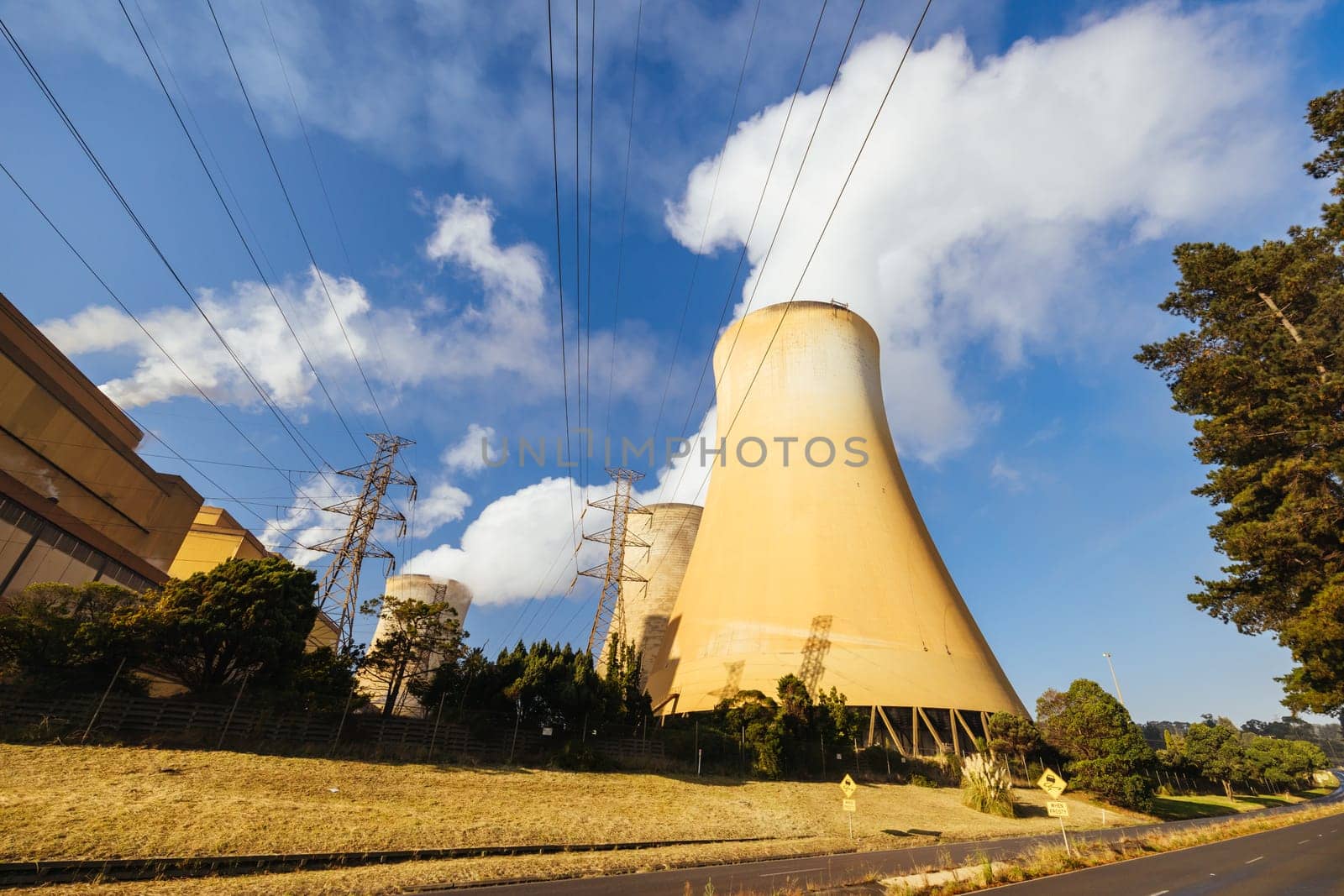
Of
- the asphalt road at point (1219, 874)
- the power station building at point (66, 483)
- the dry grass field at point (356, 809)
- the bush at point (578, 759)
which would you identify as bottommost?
the asphalt road at point (1219, 874)

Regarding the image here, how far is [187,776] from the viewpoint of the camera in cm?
1026

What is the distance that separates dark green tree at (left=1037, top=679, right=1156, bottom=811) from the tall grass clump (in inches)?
206

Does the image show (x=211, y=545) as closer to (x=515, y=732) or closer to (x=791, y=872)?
(x=515, y=732)

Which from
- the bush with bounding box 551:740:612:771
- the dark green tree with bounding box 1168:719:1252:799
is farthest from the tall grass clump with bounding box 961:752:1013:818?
the dark green tree with bounding box 1168:719:1252:799

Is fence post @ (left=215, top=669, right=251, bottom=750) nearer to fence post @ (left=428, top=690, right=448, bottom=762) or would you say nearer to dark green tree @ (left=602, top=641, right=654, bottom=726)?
fence post @ (left=428, top=690, right=448, bottom=762)

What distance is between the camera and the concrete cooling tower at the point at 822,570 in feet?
73.5

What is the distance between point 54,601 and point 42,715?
4606mm

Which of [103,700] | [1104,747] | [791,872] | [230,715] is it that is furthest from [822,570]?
[103,700]

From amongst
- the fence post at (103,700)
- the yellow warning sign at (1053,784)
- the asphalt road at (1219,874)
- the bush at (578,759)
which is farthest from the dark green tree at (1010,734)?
the fence post at (103,700)

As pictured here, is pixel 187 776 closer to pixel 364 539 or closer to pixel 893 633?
pixel 364 539

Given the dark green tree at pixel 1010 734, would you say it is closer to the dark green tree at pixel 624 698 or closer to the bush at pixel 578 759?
the dark green tree at pixel 624 698

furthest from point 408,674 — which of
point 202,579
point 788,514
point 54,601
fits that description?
point 788,514

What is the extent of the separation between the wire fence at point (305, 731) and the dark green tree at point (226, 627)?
1.10 m

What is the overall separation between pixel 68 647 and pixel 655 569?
3371cm
